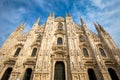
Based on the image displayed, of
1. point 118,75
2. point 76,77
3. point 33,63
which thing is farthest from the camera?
point 33,63

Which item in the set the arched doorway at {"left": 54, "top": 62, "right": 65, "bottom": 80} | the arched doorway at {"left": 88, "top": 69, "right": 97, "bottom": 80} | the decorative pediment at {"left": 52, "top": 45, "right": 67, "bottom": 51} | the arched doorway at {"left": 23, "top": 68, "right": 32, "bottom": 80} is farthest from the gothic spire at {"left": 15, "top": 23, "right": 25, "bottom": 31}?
the arched doorway at {"left": 88, "top": 69, "right": 97, "bottom": 80}

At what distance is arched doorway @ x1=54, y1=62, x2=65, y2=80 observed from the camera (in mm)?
13056

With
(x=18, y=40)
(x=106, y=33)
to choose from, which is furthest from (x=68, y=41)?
(x=18, y=40)

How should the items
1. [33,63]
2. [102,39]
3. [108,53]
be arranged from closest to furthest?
1. [33,63]
2. [108,53]
3. [102,39]

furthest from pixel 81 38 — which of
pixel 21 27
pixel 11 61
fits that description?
pixel 21 27

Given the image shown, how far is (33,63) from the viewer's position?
1430 centimetres

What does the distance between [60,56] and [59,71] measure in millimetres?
2267

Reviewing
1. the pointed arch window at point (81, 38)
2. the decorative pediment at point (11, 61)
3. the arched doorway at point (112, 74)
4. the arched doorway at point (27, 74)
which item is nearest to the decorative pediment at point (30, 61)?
the arched doorway at point (27, 74)

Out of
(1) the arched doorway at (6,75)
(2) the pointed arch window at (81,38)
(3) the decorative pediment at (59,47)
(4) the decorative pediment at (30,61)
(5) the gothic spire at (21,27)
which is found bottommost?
(1) the arched doorway at (6,75)

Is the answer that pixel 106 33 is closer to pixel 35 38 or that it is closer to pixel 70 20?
pixel 70 20

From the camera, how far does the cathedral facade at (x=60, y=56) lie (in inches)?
505

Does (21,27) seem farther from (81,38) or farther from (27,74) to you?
(81,38)

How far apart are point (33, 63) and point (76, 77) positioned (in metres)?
5.85

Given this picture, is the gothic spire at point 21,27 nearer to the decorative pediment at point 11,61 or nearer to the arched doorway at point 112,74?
the decorative pediment at point 11,61
